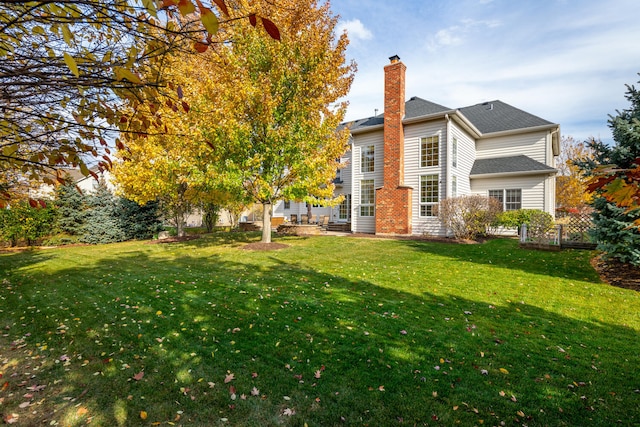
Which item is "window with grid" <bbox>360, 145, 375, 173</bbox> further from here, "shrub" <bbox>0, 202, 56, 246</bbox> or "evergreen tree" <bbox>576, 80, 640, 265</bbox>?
"shrub" <bbox>0, 202, 56, 246</bbox>

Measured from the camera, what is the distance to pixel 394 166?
1722 cm

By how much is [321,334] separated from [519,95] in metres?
23.6

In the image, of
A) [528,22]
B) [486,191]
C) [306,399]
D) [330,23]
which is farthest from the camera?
[486,191]

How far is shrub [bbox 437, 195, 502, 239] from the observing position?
1377 cm

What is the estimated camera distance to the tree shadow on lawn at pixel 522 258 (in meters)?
7.84

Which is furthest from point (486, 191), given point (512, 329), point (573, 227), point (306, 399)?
point (306, 399)

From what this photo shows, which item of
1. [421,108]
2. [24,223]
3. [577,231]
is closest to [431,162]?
[421,108]

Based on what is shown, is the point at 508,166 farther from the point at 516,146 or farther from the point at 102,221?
the point at 102,221

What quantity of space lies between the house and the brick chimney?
0.05 meters

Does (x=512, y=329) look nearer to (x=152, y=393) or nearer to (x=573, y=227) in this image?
(x=152, y=393)

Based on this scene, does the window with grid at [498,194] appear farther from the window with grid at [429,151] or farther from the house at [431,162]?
the window with grid at [429,151]

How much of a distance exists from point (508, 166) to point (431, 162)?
501 cm

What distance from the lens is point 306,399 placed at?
8.83ft

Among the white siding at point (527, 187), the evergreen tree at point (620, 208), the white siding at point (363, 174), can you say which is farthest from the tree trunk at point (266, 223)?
the white siding at point (527, 187)
